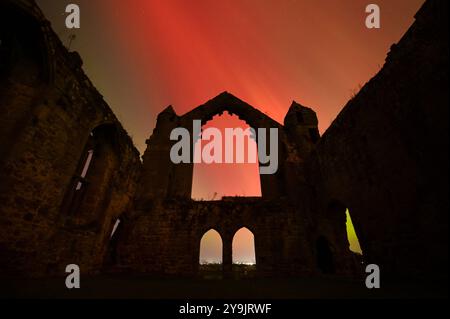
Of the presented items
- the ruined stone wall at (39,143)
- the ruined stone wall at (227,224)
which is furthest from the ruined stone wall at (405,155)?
the ruined stone wall at (39,143)

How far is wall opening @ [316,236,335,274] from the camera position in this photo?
28.9 ft

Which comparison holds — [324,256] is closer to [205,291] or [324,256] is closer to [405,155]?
[405,155]

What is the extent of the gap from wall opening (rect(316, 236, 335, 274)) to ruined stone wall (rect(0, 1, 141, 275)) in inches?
381

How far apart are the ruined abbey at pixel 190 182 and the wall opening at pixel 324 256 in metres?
0.05

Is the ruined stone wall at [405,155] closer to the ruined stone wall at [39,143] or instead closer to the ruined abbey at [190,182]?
the ruined abbey at [190,182]

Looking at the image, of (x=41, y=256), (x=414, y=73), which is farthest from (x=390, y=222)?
(x=41, y=256)

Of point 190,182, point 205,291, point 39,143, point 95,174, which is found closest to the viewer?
point 205,291

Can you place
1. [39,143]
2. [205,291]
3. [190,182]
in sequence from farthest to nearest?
1. [190,182]
2. [39,143]
3. [205,291]

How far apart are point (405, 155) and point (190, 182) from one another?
30.4 feet

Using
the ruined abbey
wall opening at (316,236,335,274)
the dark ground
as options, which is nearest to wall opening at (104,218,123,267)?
the ruined abbey

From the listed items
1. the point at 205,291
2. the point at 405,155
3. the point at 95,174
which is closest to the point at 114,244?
the point at 95,174

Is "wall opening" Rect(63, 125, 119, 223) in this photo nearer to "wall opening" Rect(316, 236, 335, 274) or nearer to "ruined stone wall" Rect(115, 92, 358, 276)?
"ruined stone wall" Rect(115, 92, 358, 276)

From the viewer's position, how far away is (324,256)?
29.7ft

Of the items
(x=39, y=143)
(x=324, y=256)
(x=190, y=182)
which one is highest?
(x=39, y=143)
